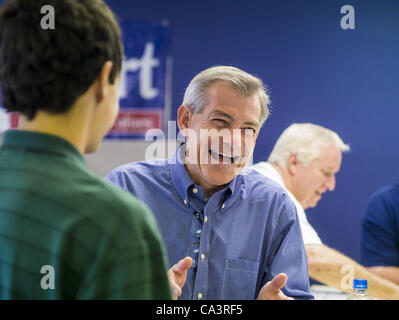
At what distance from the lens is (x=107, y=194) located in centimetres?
65

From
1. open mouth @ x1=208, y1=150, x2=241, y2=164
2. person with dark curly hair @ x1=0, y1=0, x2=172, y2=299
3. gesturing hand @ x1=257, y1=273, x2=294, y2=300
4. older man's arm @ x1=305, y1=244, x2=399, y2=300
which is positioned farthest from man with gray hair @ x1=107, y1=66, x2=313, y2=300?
older man's arm @ x1=305, y1=244, x2=399, y2=300

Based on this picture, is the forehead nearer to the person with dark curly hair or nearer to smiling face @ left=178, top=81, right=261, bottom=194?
smiling face @ left=178, top=81, right=261, bottom=194

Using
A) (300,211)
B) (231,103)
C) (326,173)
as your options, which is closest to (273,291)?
(231,103)

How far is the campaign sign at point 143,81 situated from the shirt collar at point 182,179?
1.56 meters

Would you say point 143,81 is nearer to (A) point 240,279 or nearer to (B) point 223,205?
(B) point 223,205

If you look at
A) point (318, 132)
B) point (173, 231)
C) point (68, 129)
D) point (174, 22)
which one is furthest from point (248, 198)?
point (174, 22)

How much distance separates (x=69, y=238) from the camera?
63cm

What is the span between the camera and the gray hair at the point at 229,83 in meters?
1.41

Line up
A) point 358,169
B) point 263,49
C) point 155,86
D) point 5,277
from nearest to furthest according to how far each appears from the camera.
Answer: point 5,277 < point 263,49 < point 358,169 < point 155,86

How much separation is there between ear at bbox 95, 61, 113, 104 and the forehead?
0.71 meters

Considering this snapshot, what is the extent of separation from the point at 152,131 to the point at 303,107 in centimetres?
93

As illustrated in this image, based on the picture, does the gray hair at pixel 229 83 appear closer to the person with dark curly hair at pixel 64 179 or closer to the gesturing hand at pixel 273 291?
the gesturing hand at pixel 273 291

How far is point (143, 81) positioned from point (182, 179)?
171 cm

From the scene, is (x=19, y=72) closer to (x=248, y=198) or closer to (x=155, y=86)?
(x=248, y=198)
